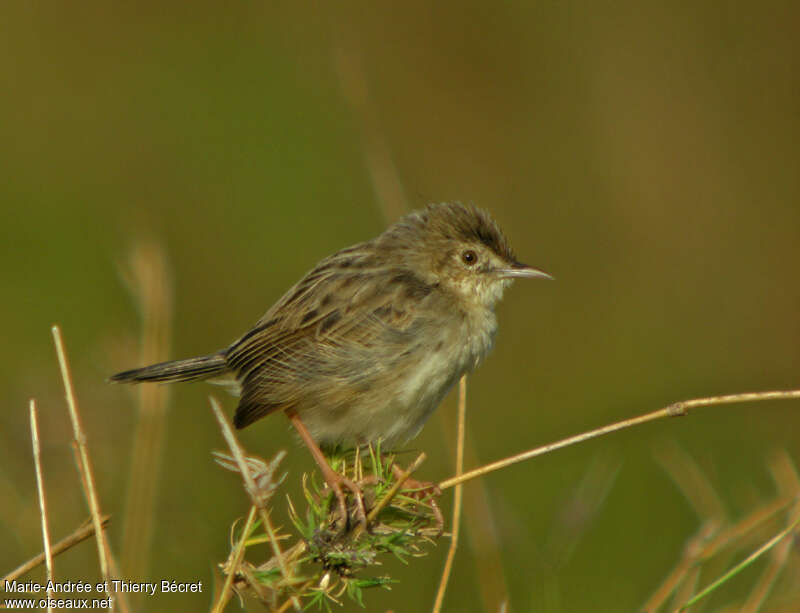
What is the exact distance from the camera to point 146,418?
3.42 m

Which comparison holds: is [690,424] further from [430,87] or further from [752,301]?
[430,87]

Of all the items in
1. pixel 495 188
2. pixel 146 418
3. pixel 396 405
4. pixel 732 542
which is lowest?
pixel 732 542

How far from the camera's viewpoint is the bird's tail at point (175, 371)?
190 inches

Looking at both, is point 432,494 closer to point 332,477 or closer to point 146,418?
point 332,477

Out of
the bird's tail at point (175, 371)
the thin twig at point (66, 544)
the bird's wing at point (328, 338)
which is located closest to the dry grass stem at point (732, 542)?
the bird's wing at point (328, 338)

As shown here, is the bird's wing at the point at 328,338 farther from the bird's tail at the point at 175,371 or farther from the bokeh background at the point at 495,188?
the bokeh background at the point at 495,188

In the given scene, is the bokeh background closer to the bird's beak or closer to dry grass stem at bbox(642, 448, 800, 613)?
the bird's beak

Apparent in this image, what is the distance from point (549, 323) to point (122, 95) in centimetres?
510

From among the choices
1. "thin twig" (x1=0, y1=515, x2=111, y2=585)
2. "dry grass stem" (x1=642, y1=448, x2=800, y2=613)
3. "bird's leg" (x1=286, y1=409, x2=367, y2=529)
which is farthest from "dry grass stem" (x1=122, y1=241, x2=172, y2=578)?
"dry grass stem" (x1=642, y1=448, x2=800, y2=613)

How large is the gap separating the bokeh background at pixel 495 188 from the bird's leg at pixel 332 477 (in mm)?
1533

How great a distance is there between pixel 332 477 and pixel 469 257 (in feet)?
5.31

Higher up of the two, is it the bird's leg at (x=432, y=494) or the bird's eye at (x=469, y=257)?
the bird's eye at (x=469, y=257)

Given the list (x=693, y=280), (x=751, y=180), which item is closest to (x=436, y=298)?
(x=693, y=280)

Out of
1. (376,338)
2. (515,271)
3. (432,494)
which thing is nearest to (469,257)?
(515,271)
